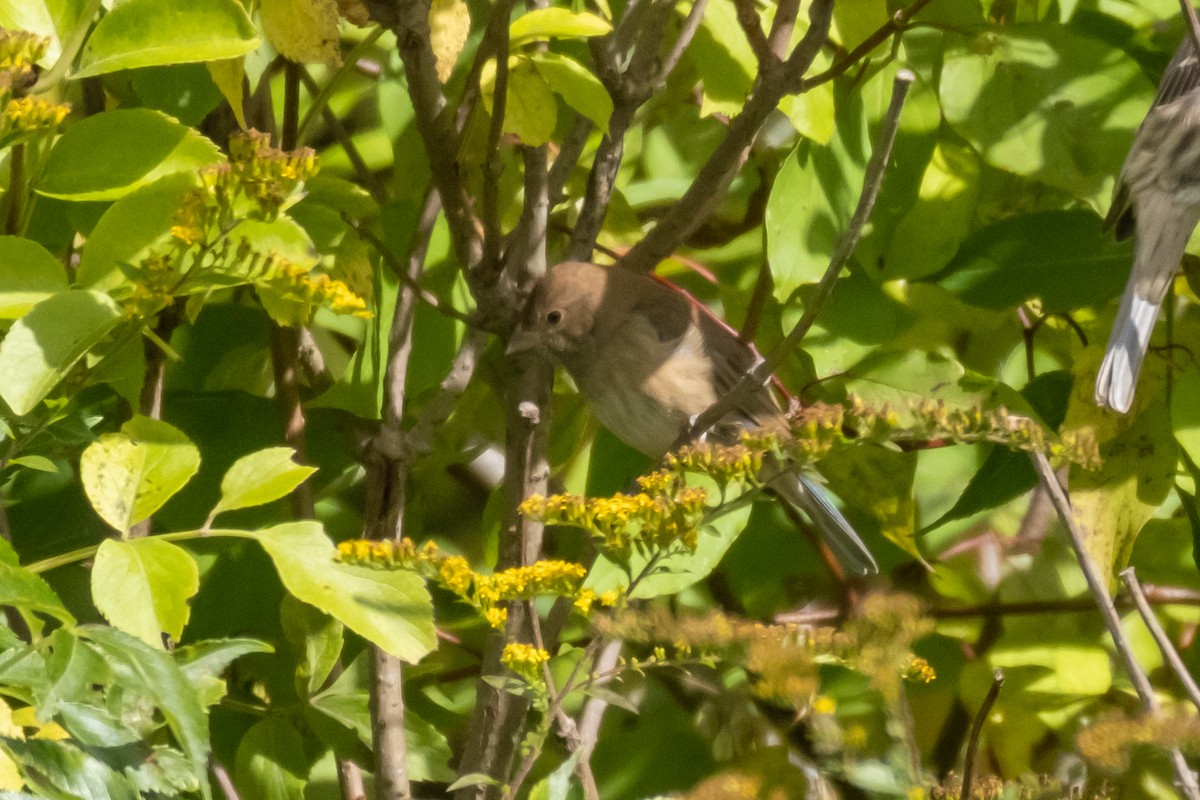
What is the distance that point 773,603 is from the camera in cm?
189

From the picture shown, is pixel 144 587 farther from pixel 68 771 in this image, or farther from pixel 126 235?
pixel 126 235

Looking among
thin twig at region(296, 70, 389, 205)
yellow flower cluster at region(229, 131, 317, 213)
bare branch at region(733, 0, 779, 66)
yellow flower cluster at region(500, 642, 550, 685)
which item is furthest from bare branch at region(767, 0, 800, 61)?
yellow flower cluster at region(500, 642, 550, 685)

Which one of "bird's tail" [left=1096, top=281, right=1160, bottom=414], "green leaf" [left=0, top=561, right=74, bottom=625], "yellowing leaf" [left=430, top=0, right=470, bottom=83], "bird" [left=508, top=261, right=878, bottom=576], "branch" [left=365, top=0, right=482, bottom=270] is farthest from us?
"bird" [left=508, top=261, right=878, bottom=576]

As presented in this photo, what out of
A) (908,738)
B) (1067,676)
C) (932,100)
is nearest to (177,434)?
(908,738)

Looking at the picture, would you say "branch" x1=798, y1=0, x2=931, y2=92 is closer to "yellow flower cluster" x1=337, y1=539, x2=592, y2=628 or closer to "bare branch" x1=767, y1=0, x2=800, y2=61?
"bare branch" x1=767, y1=0, x2=800, y2=61

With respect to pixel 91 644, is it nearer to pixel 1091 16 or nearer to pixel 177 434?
pixel 177 434

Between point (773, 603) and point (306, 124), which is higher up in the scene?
point (306, 124)

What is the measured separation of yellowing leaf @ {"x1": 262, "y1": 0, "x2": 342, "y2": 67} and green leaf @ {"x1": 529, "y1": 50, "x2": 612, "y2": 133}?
216mm

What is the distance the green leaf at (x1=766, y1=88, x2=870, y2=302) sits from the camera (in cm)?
145

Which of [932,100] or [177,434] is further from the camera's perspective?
[932,100]

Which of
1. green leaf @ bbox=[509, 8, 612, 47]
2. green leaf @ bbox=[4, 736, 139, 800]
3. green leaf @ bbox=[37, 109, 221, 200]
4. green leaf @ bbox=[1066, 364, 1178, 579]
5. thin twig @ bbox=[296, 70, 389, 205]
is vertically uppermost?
green leaf @ bbox=[509, 8, 612, 47]

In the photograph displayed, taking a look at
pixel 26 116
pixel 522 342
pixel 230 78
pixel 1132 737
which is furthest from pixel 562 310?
pixel 1132 737

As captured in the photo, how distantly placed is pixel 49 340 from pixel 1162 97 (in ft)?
4.28

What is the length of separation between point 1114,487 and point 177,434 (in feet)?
3.48
